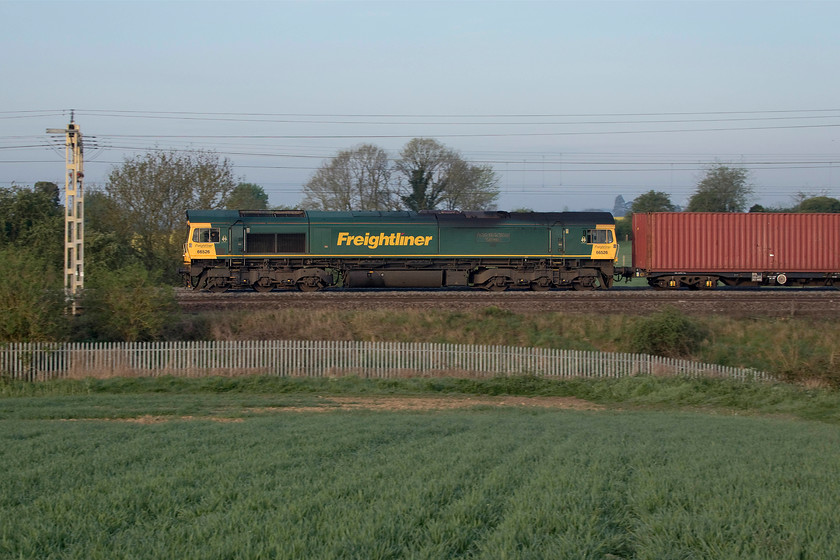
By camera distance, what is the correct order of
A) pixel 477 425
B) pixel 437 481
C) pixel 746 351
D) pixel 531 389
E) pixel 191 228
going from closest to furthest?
pixel 437 481 < pixel 477 425 < pixel 531 389 < pixel 746 351 < pixel 191 228

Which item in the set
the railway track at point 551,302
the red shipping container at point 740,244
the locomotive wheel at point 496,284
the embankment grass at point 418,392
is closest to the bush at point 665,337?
the railway track at point 551,302

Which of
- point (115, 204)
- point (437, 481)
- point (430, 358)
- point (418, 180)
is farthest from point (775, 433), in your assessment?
point (418, 180)

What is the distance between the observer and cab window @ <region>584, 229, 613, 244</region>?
3372cm

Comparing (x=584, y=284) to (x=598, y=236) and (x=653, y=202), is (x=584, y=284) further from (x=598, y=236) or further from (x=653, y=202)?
(x=653, y=202)

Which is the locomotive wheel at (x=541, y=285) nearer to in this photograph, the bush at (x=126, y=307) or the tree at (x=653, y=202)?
the bush at (x=126, y=307)

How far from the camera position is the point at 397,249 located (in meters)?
32.7

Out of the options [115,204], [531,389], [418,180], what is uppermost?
[418,180]

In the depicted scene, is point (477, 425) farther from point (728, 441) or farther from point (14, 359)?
point (14, 359)

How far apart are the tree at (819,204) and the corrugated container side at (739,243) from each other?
1603 inches

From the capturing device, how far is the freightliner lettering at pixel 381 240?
3238 centimetres

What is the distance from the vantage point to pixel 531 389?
1897 cm

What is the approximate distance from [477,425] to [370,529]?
670cm

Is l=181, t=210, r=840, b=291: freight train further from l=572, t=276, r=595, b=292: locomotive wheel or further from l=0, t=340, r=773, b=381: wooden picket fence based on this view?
l=0, t=340, r=773, b=381: wooden picket fence

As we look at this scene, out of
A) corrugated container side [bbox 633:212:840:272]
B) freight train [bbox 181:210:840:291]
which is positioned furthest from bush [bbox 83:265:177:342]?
corrugated container side [bbox 633:212:840:272]
